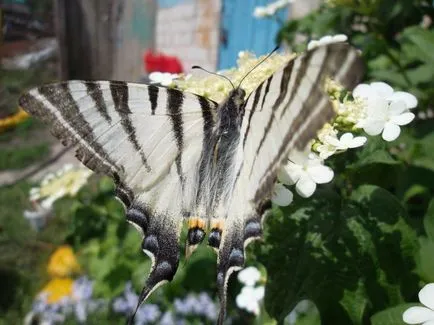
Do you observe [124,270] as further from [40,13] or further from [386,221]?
[40,13]

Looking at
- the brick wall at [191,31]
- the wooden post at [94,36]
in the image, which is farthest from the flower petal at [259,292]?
the wooden post at [94,36]

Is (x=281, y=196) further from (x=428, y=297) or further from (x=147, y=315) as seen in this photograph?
(x=147, y=315)

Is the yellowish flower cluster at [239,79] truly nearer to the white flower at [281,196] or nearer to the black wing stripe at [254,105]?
the black wing stripe at [254,105]

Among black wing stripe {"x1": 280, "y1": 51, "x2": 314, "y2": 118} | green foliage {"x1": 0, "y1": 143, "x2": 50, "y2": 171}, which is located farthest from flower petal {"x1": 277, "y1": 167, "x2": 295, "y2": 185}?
green foliage {"x1": 0, "y1": 143, "x2": 50, "y2": 171}

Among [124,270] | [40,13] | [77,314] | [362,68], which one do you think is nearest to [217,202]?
[362,68]

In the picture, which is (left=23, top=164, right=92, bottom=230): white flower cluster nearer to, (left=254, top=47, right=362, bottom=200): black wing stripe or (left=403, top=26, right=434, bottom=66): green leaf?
(left=403, top=26, right=434, bottom=66): green leaf

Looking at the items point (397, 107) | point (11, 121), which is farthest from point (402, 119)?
point (11, 121)
